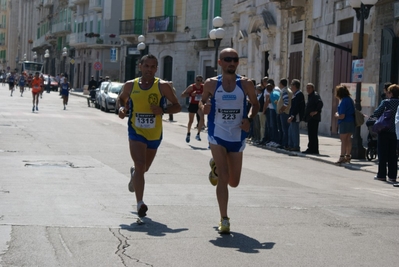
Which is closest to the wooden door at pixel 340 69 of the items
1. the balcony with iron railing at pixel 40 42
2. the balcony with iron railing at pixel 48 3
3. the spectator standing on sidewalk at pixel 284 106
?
the spectator standing on sidewalk at pixel 284 106

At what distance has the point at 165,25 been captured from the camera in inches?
2116

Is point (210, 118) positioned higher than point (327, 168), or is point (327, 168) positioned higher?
point (210, 118)

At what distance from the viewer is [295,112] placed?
21.2 m

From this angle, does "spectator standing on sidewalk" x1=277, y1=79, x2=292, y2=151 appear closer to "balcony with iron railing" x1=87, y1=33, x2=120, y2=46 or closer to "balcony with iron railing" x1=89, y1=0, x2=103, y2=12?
"balcony with iron railing" x1=87, y1=33, x2=120, y2=46

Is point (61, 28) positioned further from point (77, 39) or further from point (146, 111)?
point (146, 111)

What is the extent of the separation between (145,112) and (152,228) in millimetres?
1582

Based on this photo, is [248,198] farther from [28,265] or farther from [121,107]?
[28,265]

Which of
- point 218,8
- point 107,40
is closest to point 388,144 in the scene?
point 218,8

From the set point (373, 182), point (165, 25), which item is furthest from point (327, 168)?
point (165, 25)

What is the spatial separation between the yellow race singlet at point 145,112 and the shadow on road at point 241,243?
185 centimetres

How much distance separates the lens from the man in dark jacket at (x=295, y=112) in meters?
21.1

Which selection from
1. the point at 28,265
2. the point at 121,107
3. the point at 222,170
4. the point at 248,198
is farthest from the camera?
the point at 248,198

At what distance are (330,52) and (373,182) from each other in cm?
1463

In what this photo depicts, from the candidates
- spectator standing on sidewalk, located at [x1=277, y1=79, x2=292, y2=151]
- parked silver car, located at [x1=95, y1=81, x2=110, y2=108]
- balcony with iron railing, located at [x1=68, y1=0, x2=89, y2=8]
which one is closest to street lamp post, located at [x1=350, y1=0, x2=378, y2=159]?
spectator standing on sidewalk, located at [x1=277, y1=79, x2=292, y2=151]
